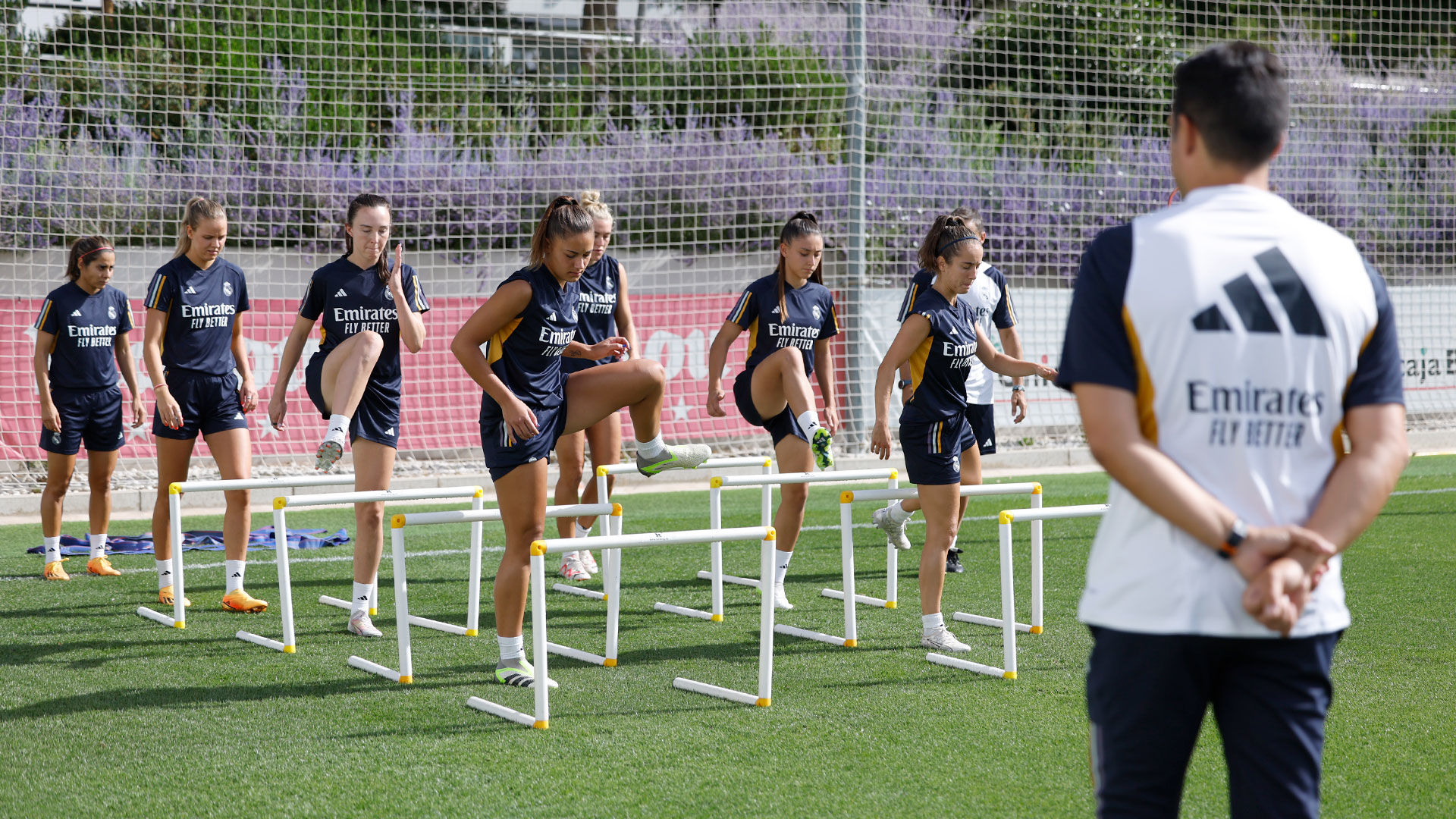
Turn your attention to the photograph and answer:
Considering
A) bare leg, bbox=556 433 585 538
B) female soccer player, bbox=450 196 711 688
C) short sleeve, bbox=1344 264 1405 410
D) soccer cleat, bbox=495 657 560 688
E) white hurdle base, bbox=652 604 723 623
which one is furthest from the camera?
bare leg, bbox=556 433 585 538

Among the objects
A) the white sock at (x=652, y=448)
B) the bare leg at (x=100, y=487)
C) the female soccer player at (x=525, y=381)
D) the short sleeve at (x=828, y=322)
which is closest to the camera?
the female soccer player at (x=525, y=381)

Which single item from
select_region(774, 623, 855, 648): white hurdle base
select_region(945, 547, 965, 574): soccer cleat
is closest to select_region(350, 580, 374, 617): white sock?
select_region(774, 623, 855, 648): white hurdle base

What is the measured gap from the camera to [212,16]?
13312 mm

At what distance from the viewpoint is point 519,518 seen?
4.67m

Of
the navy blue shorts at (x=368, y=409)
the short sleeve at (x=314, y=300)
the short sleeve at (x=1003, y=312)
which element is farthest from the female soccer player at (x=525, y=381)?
the short sleeve at (x=1003, y=312)

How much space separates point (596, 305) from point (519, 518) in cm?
230

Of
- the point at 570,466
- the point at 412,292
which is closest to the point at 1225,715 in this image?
the point at 412,292

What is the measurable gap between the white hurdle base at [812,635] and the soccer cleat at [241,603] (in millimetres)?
2525

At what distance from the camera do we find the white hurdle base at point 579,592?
Result: 669 cm

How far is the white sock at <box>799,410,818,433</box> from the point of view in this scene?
633 cm

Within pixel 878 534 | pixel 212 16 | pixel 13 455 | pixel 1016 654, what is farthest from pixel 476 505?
pixel 212 16

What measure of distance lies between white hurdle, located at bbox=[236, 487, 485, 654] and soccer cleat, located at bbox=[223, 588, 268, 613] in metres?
0.39

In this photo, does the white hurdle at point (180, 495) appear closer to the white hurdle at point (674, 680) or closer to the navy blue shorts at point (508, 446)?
the navy blue shorts at point (508, 446)

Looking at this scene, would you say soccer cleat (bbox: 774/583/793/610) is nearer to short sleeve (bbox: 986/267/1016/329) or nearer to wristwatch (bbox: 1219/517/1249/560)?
short sleeve (bbox: 986/267/1016/329)
